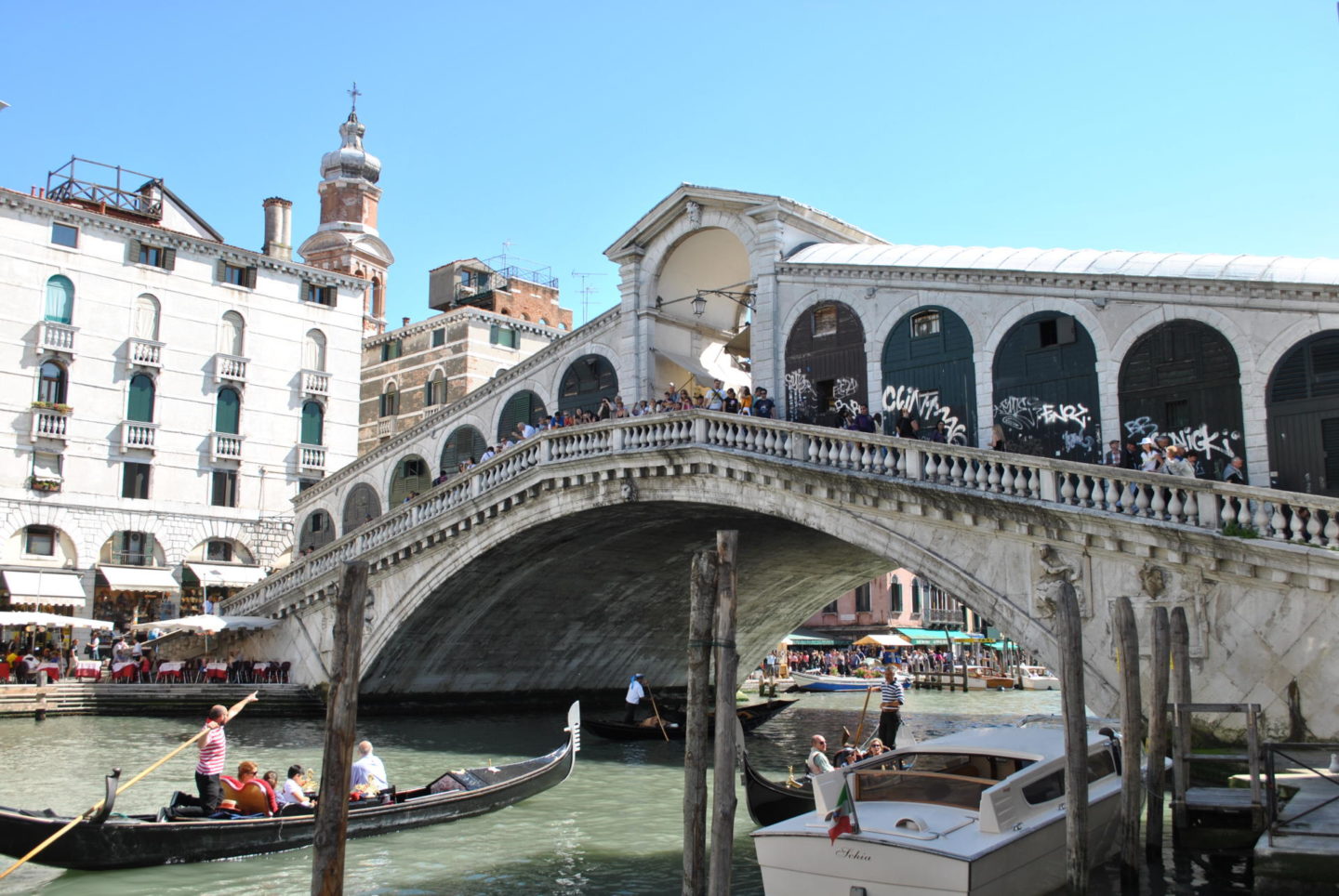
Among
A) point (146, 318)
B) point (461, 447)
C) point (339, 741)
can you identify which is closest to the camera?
point (339, 741)

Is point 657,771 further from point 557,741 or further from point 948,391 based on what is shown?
point 948,391

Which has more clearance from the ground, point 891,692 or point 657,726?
point 891,692

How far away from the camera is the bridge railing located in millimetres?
12289

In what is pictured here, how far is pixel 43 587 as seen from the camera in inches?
1008

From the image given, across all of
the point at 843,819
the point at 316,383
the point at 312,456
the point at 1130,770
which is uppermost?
the point at 316,383

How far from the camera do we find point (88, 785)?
13781mm

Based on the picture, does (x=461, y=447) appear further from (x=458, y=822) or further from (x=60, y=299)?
(x=458, y=822)

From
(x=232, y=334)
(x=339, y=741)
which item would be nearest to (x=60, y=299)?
(x=232, y=334)

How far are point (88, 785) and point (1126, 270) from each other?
14457mm

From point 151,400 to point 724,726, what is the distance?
962 inches

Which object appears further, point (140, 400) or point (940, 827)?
point (140, 400)

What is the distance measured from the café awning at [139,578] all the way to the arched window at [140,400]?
11.5 feet

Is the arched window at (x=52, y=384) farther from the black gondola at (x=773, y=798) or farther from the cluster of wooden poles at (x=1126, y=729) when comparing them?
the cluster of wooden poles at (x=1126, y=729)

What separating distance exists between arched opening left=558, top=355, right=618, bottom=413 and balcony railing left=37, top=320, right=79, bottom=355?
11854 millimetres
